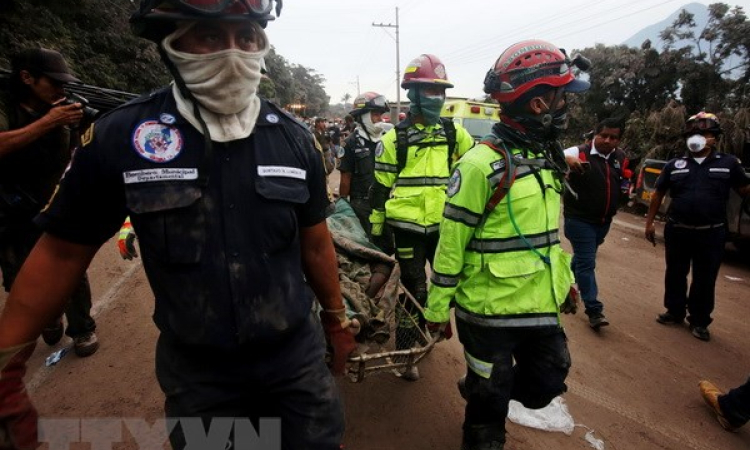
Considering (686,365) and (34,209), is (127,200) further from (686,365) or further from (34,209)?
(686,365)

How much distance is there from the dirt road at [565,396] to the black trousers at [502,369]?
1.88 ft

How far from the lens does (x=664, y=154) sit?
1083 cm

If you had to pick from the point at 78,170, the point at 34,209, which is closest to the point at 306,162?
the point at 78,170

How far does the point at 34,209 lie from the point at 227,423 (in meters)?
2.78

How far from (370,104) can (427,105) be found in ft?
5.83

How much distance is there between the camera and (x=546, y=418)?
3.09 m

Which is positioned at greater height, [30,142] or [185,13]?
[185,13]

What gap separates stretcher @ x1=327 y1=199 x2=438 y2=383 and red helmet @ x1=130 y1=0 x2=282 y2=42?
5.06 ft

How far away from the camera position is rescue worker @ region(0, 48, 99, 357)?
308 cm

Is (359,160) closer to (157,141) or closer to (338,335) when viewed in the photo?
(338,335)

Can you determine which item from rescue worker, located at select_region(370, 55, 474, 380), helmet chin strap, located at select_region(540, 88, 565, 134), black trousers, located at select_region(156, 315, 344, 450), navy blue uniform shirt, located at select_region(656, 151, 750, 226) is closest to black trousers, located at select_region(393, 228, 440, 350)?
rescue worker, located at select_region(370, 55, 474, 380)

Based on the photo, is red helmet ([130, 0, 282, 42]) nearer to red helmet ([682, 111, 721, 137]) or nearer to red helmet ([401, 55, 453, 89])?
red helmet ([401, 55, 453, 89])

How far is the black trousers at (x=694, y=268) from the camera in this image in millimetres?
4344

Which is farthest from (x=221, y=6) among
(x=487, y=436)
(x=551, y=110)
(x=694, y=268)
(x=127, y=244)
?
(x=694, y=268)
